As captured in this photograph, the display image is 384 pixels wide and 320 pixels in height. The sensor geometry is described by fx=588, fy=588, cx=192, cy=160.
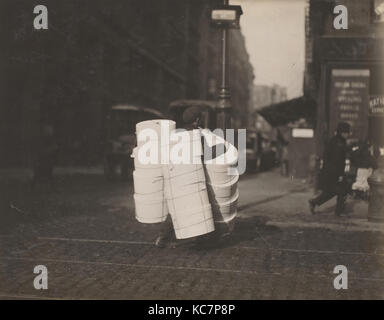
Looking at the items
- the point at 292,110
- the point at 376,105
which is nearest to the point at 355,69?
the point at 376,105

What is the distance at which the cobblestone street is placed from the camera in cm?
518

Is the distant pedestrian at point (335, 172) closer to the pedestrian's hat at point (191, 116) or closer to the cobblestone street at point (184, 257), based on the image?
the cobblestone street at point (184, 257)

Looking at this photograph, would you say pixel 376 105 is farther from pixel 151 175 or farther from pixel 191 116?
pixel 151 175

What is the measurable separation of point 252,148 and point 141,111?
6.92 m

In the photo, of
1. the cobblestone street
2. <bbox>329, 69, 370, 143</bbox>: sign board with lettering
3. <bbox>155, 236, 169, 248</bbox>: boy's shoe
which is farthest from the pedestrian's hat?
<bbox>329, 69, 370, 143</bbox>: sign board with lettering

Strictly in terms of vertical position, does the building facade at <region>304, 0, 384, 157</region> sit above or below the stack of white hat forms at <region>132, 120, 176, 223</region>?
above

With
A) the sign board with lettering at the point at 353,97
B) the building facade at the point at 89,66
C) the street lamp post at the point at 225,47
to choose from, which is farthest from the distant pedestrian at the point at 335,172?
the building facade at the point at 89,66

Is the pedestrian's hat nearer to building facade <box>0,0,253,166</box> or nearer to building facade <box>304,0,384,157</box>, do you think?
building facade <box>0,0,253,166</box>

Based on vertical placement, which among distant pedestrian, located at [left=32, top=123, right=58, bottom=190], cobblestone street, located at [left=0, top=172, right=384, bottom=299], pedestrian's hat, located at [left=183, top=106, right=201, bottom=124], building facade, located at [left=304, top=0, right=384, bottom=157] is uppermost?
building facade, located at [left=304, top=0, right=384, bottom=157]

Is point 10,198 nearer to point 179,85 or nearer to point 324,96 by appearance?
point 324,96

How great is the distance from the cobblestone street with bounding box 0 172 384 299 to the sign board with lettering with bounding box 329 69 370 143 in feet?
13.4

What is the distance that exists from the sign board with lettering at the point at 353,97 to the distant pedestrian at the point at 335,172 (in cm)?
439

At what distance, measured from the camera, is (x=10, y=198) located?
1195cm

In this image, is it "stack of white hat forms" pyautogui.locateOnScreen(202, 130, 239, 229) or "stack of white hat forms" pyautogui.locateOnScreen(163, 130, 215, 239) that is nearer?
"stack of white hat forms" pyautogui.locateOnScreen(163, 130, 215, 239)
